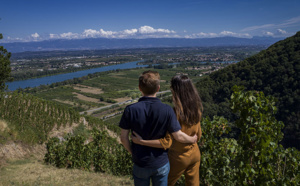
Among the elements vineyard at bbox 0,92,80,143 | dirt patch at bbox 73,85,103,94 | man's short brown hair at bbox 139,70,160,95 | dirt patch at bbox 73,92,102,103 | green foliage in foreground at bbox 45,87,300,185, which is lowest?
dirt patch at bbox 73,92,102,103

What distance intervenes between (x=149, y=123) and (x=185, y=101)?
53cm

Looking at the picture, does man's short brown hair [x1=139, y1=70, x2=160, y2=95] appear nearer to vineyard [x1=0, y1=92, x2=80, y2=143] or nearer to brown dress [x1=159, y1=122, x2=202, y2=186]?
brown dress [x1=159, y1=122, x2=202, y2=186]

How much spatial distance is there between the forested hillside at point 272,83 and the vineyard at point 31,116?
20.4 meters

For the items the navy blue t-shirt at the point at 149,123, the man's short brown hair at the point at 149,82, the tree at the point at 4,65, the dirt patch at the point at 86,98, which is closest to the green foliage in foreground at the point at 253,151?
the navy blue t-shirt at the point at 149,123

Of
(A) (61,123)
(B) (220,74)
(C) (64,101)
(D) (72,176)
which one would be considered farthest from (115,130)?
(C) (64,101)

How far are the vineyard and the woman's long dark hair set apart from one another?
1169 cm

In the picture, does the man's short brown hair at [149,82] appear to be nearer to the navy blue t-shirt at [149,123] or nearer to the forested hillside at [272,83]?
the navy blue t-shirt at [149,123]

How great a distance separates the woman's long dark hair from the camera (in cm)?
240

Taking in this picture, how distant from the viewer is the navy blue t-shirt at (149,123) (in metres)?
2.15

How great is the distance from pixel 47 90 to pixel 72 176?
A: 269ft

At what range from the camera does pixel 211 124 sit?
11.8 ft

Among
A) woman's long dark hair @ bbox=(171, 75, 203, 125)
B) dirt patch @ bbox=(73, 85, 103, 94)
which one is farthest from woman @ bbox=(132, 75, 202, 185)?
dirt patch @ bbox=(73, 85, 103, 94)

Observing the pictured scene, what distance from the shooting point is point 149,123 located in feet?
7.19

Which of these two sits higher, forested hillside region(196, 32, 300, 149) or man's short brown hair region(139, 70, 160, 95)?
man's short brown hair region(139, 70, 160, 95)
